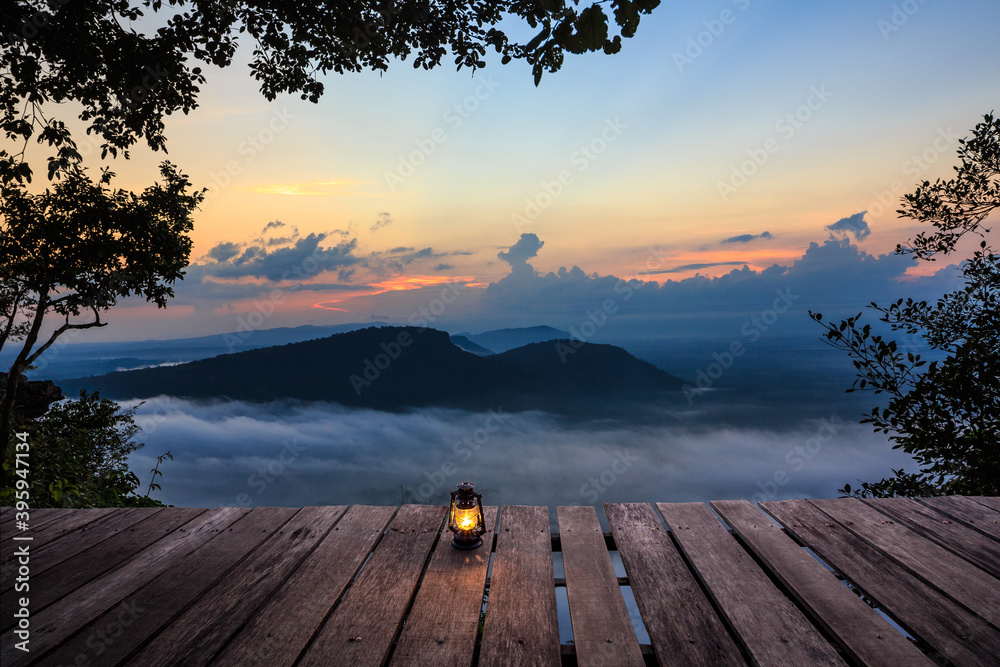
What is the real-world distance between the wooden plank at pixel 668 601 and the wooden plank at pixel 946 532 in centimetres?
160

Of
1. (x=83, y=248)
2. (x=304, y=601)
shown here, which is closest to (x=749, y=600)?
(x=304, y=601)

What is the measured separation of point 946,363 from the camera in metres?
4.90

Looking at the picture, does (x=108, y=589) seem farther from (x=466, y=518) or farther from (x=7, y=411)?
(x=7, y=411)

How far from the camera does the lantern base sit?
265cm

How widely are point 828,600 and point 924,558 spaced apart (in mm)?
922

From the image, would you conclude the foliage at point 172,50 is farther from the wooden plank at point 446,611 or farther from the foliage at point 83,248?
the wooden plank at point 446,611

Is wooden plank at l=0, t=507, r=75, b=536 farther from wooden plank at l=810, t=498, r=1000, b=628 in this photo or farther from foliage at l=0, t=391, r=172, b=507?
wooden plank at l=810, t=498, r=1000, b=628

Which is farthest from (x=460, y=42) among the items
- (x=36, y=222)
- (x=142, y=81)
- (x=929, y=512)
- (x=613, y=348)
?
(x=613, y=348)

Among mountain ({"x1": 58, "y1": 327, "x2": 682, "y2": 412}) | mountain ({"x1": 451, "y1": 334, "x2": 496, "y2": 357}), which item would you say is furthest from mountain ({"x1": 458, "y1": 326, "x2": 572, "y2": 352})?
mountain ({"x1": 58, "y1": 327, "x2": 682, "y2": 412})

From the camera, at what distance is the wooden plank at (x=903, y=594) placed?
184cm

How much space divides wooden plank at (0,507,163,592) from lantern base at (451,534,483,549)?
2.26 m

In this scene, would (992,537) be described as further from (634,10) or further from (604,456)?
(604,456)

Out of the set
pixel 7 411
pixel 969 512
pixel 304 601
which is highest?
pixel 7 411

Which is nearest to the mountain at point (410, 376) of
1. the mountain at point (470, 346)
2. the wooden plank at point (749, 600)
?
the mountain at point (470, 346)
